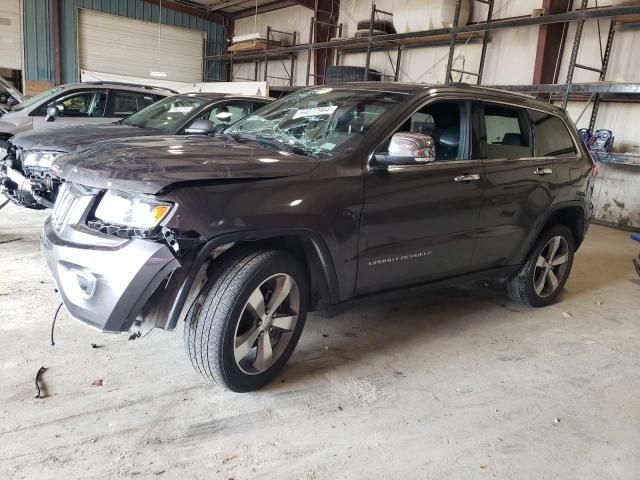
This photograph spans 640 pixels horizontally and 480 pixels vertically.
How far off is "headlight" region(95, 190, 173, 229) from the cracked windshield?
874 millimetres

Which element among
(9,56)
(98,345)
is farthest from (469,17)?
(9,56)

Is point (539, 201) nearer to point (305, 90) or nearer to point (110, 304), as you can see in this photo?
point (305, 90)

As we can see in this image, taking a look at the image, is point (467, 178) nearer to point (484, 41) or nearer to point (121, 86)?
point (121, 86)

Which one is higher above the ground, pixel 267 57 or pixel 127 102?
pixel 267 57

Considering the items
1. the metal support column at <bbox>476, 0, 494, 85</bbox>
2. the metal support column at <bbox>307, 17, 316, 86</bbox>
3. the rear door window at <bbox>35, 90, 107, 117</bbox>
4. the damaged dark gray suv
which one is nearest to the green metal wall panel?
the metal support column at <bbox>307, 17, 316, 86</bbox>

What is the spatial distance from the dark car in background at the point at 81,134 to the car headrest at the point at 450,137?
1820 mm

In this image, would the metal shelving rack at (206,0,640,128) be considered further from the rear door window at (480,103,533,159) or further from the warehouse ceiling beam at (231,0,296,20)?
the rear door window at (480,103,533,159)

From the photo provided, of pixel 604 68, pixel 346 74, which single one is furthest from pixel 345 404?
pixel 346 74

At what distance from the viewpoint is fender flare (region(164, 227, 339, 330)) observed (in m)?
2.08

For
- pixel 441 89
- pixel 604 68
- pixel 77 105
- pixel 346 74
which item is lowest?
pixel 77 105

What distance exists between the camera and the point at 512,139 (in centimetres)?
355

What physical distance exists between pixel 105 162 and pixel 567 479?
242 centimetres

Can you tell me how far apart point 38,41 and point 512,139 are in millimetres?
15349

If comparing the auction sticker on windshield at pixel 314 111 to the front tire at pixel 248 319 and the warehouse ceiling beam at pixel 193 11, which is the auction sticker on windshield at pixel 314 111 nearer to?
the front tire at pixel 248 319
